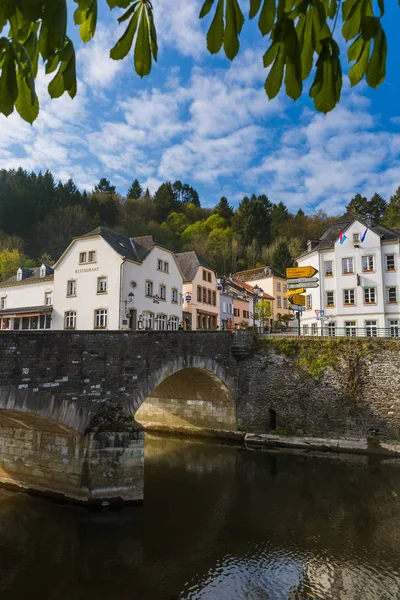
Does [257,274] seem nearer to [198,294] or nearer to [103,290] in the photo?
[198,294]

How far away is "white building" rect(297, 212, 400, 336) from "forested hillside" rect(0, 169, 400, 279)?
3105 cm

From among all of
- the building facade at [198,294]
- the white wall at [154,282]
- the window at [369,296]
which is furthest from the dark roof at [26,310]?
the window at [369,296]

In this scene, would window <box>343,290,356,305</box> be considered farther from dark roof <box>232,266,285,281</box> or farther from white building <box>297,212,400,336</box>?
dark roof <box>232,266,285,281</box>

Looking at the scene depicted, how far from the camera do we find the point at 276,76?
1.77 metres

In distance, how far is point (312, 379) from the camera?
923 inches

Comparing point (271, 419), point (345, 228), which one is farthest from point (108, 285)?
point (345, 228)

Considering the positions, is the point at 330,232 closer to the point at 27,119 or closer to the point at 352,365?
the point at 352,365

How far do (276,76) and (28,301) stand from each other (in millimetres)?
36745

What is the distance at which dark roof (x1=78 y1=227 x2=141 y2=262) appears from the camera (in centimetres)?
3078

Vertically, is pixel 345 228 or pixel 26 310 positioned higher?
pixel 345 228

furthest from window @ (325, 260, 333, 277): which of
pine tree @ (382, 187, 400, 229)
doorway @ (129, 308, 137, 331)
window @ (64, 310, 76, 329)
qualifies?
pine tree @ (382, 187, 400, 229)

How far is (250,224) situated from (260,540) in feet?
214

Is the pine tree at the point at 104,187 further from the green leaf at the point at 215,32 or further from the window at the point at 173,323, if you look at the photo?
the green leaf at the point at 215,32

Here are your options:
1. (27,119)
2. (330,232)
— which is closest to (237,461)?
(27,119)
